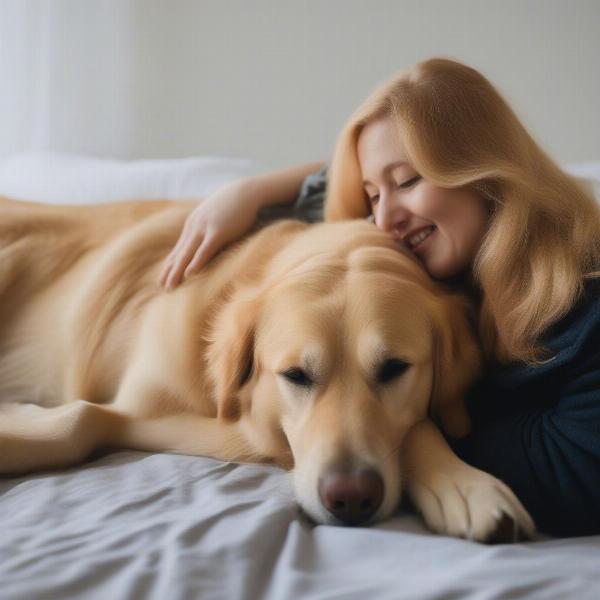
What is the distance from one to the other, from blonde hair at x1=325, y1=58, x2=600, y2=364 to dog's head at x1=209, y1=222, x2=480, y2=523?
12cm

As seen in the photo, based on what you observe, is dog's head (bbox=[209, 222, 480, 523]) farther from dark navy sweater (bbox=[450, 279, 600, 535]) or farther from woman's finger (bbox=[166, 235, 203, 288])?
woman's finger (bbox=[166, 235, 203, 288])

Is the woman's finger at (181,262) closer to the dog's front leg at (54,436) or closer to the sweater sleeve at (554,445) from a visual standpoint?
the dog's front leg at (54,436)

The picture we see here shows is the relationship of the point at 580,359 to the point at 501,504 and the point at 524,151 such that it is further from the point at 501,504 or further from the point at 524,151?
the point at 524,151

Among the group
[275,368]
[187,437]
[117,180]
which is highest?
[117,180]

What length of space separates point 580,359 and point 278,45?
2464 millimetres

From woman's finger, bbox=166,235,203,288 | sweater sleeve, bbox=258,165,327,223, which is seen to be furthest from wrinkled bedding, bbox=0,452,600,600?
sweater sleeve, bbox=258,165,327,223

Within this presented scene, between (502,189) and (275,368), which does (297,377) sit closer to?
(275,368)

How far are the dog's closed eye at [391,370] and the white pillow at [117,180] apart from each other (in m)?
1.41

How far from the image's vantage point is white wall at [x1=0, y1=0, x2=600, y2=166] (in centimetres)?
297

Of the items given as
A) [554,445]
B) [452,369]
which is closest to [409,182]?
[452,369]

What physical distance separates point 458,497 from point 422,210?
65cm

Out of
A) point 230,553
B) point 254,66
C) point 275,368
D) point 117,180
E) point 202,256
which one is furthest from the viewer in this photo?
point 254,66

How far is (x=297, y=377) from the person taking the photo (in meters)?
1.31

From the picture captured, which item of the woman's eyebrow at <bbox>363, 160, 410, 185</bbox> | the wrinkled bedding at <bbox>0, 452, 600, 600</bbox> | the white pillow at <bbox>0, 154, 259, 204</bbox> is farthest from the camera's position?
the white pillow at <bbox>0, 154, 259, 204</bbox>
